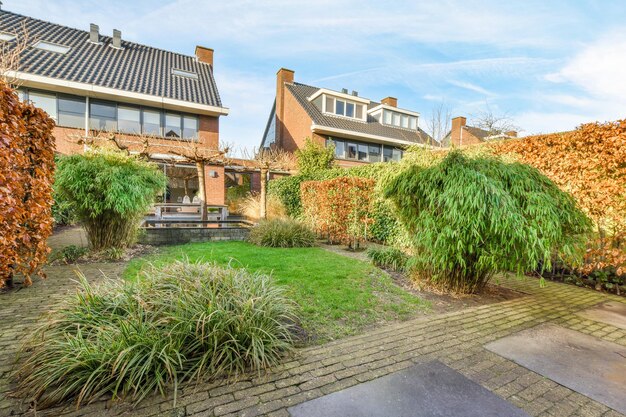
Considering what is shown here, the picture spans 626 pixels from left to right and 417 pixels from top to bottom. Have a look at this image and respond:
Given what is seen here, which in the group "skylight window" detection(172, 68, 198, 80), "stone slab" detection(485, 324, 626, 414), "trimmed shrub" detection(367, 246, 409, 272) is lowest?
"stone slab" detection(485, 324, 626, 414)

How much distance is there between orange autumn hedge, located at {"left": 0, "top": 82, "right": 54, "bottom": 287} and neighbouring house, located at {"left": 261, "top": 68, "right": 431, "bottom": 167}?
1690cm

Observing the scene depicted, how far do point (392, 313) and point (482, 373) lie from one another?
1346mm

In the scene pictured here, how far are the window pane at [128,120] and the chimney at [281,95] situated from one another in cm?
1047

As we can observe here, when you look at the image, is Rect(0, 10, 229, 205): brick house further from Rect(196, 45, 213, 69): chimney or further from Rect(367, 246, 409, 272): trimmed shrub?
Rect(367, 246, 409, 272): trimmed shrub

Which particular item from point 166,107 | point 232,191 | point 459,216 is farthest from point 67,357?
point 232,191

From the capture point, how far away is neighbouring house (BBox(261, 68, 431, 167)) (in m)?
21.5

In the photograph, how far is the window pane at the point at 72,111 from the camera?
14816 mm

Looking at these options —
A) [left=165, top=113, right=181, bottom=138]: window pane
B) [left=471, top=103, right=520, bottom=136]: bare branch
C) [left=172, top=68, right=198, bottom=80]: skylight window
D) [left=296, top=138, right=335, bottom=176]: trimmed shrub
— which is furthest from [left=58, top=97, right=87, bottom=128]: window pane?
[left=471, top=103, right=520, bottom=136]: bare branch

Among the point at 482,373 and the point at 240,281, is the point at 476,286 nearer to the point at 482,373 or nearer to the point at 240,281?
the point at 482,373

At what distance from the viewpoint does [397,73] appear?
1267 centimetres

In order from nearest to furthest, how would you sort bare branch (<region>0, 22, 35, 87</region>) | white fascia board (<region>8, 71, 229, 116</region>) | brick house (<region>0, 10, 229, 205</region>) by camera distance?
bare branch (<region>0, 22, 35, 87</region>), white fascia board (<region>8, 71, 229, 116</region>), brick house (<region>0, 10, 229, 205</region>)

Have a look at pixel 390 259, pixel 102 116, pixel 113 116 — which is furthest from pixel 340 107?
pixel 390 259

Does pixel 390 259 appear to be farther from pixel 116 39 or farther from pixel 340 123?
pixel 116 39

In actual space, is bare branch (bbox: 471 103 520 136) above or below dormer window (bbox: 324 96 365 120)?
below
